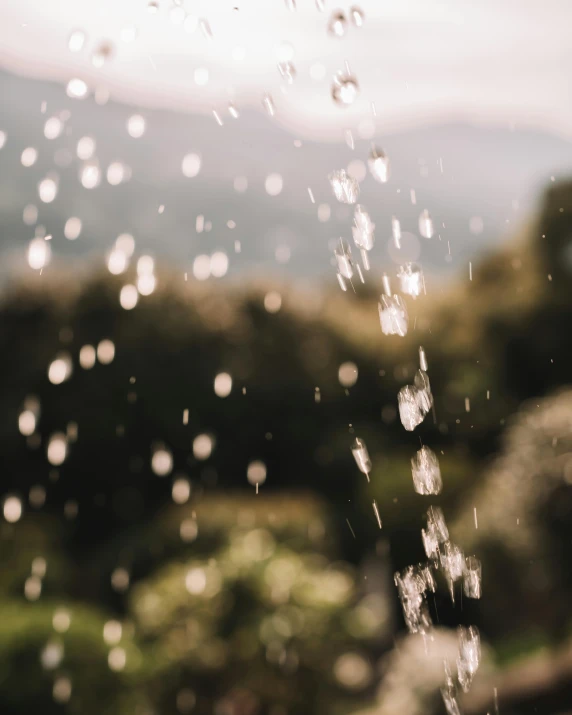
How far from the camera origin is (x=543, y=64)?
2.47m

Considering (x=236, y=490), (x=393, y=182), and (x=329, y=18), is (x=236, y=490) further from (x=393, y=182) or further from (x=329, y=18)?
(x=329, y=18)

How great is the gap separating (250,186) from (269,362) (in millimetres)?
1277

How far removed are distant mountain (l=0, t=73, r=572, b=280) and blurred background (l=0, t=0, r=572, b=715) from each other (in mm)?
19

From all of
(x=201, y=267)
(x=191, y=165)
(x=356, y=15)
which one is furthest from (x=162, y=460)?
(x=356, y=15)

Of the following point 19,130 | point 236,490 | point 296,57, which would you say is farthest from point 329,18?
point 236,490

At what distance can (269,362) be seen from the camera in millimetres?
3768

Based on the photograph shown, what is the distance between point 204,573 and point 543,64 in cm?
215

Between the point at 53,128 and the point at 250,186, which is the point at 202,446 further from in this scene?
the point at 53,128

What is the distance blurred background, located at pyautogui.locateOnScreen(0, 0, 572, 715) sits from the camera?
208 cm

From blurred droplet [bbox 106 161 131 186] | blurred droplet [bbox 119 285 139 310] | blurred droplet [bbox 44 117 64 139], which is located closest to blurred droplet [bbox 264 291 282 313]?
blurred droplet [bbox 119 285 139 310]

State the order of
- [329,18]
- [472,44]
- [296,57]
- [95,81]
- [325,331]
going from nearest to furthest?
[329,18], [296,57], [472,44], [95,81], [325,331]

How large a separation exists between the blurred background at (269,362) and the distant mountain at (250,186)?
19 millimetres

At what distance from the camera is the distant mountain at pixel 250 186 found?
3455mm

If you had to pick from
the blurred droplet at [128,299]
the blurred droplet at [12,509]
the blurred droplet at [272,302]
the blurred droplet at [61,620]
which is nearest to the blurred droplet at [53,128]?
the blurred droplet at [128,299]
